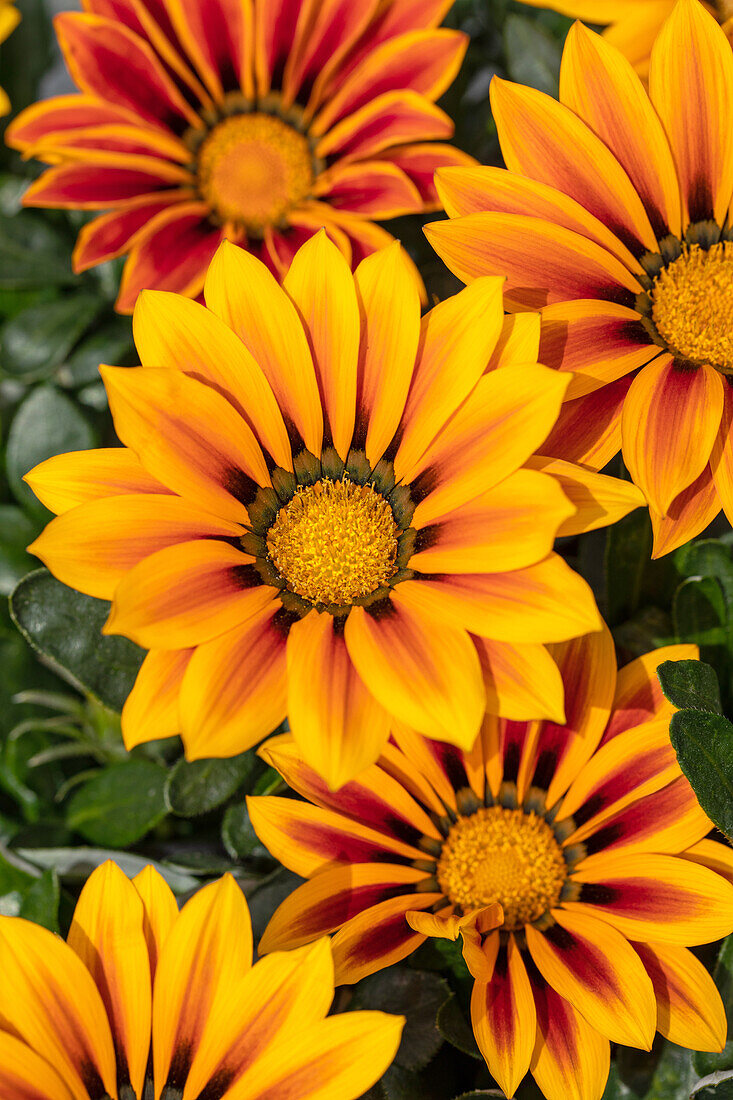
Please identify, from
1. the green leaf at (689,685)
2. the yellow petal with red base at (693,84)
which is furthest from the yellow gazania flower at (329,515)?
the yellow petal with red base at (693,84)

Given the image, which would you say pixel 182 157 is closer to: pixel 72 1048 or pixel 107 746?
pixel 107 746

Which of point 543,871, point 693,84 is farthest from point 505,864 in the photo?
point 693,84

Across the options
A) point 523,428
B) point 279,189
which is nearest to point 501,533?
point 523,428

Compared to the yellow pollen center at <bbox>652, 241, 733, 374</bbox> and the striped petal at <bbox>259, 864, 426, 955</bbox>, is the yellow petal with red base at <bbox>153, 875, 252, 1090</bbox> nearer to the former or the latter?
the striped petal at <bbox>259, 864, 426, 955</bbox>

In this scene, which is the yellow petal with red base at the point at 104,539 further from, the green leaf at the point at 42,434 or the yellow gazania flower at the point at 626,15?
the yellow gazania flower at the point at 626,15

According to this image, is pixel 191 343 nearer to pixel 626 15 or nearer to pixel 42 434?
pixel 42 434

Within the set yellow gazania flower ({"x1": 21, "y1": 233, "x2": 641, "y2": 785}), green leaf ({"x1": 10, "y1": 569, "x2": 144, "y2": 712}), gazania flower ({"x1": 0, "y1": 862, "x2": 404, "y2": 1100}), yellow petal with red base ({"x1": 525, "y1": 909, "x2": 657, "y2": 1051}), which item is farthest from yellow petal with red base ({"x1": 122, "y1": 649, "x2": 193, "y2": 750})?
yellow petal with red base ({"x1": 525, "y1": 909, "x2": 657, "y2": 1051})
